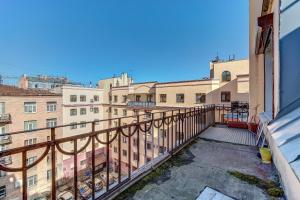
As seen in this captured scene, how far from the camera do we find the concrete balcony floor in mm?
1925

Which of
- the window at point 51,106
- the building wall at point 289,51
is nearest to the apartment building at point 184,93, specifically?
the window at point 51,106

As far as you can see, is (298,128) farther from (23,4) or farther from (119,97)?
(119,97)

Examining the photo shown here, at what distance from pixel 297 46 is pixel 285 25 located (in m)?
0.24

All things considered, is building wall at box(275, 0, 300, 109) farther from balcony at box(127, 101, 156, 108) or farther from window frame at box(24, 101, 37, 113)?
balcony at box(127, 101, 156, 108)

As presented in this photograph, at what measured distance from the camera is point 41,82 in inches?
986

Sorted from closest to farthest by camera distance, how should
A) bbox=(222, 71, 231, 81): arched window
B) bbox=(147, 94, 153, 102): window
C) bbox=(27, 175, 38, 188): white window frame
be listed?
bbox=(27, 175, 38, 188): white window frame, bbox=(222, 71, 231, 81): arched window, bbox=(147, 94, 153, 102): window

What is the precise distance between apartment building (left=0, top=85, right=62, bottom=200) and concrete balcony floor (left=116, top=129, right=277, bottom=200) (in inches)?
467

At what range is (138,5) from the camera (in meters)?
14.0

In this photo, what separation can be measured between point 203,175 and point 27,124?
1740 cm

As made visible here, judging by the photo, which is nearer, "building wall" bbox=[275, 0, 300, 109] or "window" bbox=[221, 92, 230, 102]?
"building wall" bbox=[275, 0, 300, 109]

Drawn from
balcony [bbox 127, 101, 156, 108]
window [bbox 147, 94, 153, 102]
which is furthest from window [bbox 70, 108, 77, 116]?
window [bbox 147, 94, 153, 102]

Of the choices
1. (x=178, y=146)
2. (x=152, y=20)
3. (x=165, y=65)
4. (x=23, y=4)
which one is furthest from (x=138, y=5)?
(x=165, y=65)

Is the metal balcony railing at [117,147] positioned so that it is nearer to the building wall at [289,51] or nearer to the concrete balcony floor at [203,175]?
the concrete balcony floor at [203,175]

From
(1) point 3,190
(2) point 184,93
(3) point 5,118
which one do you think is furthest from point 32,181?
(2) point 184,93
